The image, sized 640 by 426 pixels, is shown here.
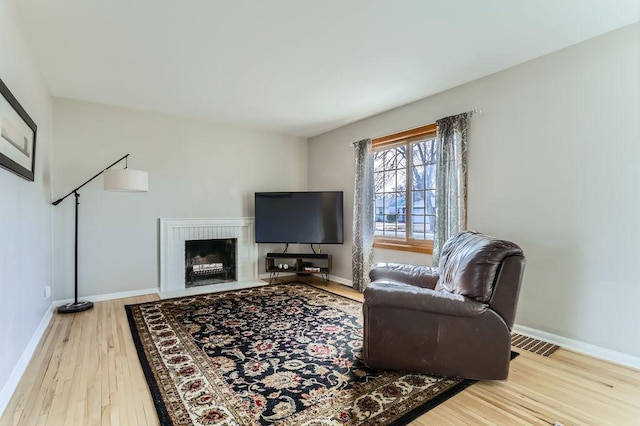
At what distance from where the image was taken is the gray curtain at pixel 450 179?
343cm

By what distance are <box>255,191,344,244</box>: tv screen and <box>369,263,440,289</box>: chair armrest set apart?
1.76 metres

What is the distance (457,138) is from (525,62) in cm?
89

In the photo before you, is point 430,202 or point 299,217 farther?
point 299,217

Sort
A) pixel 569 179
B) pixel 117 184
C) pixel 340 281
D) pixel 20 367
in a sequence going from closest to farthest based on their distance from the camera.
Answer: pixel 20 367 → pixel 569 179 → pixel 117 184 → pixel 340 281

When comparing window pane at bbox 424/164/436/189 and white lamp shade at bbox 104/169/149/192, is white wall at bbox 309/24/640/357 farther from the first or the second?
white lamp shade at bbox 104/169/149/192

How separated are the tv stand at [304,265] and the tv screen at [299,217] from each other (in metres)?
0.24

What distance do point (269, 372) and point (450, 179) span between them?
2707 mm

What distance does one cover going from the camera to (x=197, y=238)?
15.8ft

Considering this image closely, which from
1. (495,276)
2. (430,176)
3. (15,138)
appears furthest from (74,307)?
(430,176)

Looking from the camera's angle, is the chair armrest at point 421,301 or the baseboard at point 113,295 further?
the baseboard at point 113,295

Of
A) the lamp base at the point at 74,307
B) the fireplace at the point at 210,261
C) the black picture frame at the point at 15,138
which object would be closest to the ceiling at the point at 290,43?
the black picture frame at the point at 15,138

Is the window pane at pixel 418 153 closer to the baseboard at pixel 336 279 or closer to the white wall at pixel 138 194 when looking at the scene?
the baseboard at pixel 336 279

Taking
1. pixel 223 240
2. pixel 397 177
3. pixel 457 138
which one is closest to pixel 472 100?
pixel 457 138

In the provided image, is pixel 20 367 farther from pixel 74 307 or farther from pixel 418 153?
pixel 418 153
